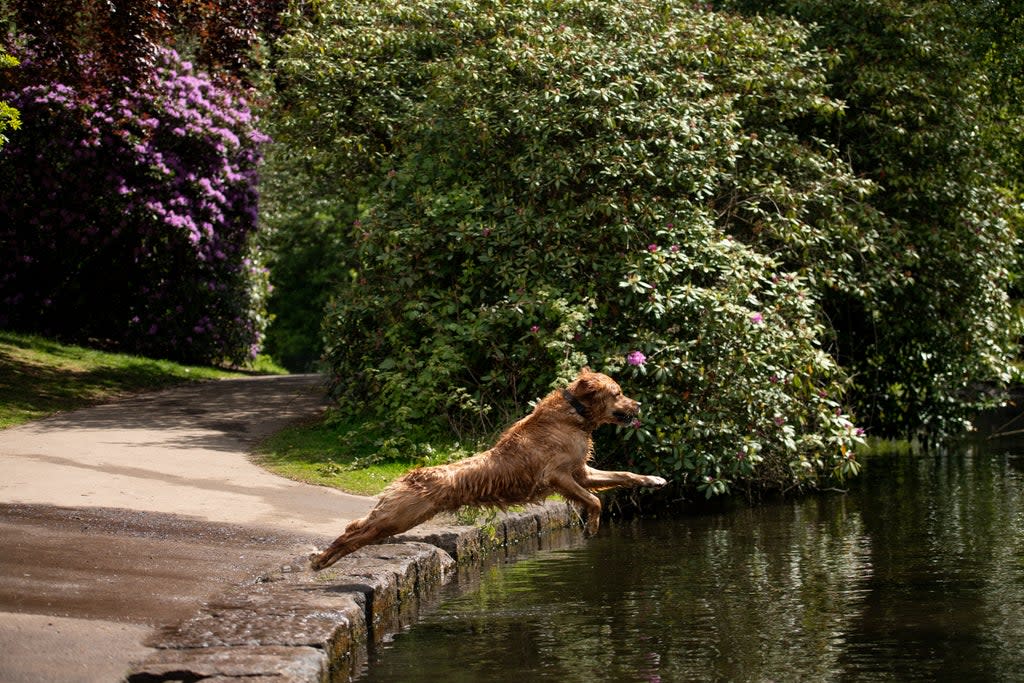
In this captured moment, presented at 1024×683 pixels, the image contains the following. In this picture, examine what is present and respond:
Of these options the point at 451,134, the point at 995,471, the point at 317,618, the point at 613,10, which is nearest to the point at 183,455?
the point at 451,134

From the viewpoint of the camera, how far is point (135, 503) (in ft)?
34.7

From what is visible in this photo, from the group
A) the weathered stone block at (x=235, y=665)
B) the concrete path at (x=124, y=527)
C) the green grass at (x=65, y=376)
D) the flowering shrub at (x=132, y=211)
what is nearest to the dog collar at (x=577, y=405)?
the concrete path at (x=124, y=527)

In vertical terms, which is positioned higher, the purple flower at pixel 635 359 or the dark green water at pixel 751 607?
the purple flower at pixel 635 359

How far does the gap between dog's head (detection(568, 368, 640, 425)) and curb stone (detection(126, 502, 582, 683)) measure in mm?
1792

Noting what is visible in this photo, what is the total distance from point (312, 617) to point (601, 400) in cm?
289

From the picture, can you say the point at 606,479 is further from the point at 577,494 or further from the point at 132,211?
the point at 132,211

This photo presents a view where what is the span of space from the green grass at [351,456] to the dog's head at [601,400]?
12.3 ft

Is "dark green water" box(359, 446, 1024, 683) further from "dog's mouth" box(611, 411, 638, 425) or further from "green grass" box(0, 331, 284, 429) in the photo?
"green grass" box(0, 331, 284, 429)

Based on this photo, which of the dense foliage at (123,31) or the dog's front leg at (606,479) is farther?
the dense foliage at (123,31)

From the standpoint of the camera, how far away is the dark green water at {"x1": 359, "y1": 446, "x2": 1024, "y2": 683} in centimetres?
713

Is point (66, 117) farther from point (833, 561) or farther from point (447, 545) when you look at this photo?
point (833, 561)

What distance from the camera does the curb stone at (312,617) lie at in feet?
20.4

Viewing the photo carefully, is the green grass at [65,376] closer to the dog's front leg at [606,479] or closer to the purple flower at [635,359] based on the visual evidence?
the purple flower at [635,359]

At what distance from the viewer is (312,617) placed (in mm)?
7254
